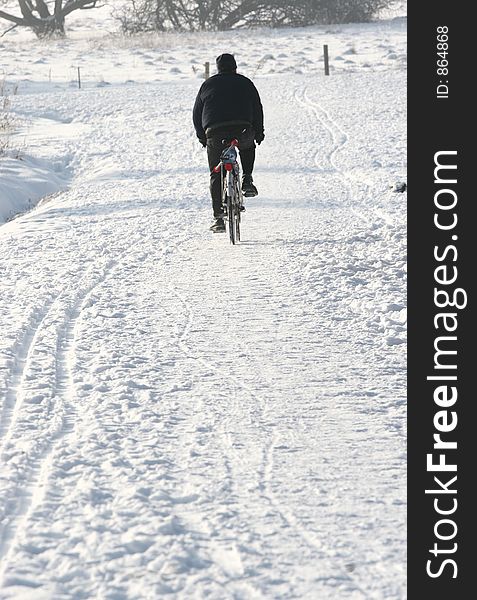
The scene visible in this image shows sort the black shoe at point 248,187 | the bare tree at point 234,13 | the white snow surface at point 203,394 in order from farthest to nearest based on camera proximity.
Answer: the bare tree at point 234,13 → the black shoe at point 248,187 → the white snow surface at point 203,394

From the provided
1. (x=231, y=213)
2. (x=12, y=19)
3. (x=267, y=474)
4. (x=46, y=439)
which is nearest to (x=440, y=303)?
(x=267, y=474)

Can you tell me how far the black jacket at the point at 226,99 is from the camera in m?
10.1

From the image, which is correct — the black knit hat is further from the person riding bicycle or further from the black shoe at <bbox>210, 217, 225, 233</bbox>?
the black shoe at <bbox>210, 217, 225, 233</bbox>

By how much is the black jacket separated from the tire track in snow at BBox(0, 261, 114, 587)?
2.97 meters

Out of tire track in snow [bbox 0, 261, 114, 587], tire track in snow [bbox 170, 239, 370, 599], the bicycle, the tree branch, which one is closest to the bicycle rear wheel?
the bicycle

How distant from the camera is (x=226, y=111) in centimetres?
1018

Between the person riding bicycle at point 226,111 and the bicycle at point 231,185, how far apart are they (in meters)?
0.11

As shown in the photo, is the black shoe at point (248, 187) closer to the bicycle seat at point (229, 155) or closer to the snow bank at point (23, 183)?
the bicycle seat at point (229, 155)

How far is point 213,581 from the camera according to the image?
12.6 feet

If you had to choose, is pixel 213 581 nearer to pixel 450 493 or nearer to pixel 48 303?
pixel 450 493

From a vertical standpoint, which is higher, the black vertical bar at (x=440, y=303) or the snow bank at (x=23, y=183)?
Answer: the black vertical bar at (x=440, y=303)

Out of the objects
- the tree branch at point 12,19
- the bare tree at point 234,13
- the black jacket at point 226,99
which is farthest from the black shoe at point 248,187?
the tree branch at point 12,19

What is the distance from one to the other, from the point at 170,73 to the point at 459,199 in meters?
31.2

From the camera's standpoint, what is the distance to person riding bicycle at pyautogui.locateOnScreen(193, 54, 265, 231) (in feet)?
33.3
